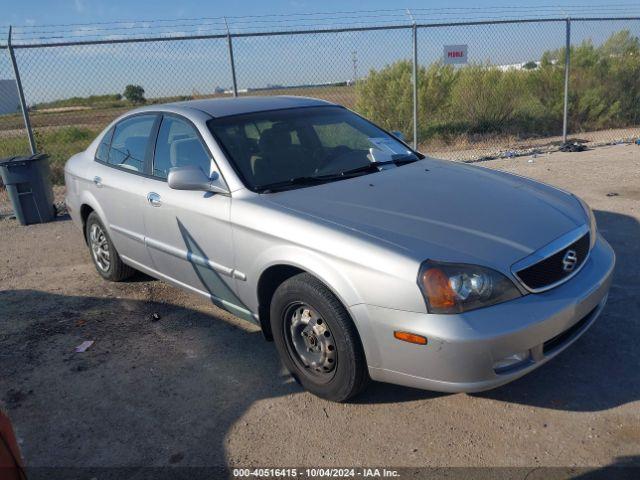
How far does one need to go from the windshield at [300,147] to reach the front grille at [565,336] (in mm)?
1688

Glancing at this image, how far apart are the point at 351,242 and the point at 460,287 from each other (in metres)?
0.59

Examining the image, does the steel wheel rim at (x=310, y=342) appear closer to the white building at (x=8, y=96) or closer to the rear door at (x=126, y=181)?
the rear door at (x=126, y=181)

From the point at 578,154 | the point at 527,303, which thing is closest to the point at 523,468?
the point at 527,303

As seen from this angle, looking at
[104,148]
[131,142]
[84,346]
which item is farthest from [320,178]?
[104,148]

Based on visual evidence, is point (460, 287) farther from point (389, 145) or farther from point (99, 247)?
point (99, 247)

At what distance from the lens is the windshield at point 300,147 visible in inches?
154

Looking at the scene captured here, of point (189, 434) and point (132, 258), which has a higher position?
point (132, 258)

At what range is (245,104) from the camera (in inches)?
180

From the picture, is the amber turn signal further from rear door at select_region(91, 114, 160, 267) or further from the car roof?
rear door at select_region(91, 114, 160, 267)

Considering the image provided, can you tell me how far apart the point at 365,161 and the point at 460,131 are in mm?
11111

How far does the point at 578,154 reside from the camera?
11.1m

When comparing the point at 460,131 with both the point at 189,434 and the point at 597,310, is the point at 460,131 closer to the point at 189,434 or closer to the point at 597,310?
the point at 597,310

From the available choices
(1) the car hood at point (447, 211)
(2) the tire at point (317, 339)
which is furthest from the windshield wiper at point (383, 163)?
(2) the tire at point (317, 339)

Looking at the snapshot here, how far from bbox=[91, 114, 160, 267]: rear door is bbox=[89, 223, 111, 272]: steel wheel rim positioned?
0.38 meters
